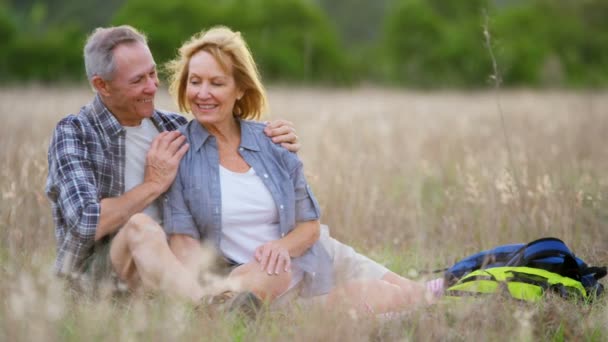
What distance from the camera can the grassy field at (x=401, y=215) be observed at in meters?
2.80

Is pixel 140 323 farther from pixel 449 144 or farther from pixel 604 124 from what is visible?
pixel 604 124

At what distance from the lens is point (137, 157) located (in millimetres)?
3764

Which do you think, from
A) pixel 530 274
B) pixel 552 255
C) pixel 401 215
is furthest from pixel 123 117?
pixel 401 215

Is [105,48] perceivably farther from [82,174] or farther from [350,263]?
[350,263]

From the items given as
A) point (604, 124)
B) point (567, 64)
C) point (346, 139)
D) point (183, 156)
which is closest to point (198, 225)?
point (183, 156)

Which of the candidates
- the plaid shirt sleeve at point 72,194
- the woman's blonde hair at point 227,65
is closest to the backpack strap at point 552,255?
the woman's blonde hair at point 227,65

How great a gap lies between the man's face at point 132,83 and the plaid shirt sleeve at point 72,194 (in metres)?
0.22

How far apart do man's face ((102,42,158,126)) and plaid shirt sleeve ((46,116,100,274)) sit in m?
0.22

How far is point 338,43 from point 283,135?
39.2 m

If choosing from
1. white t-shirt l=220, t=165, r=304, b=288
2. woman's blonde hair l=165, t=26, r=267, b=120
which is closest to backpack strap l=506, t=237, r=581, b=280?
white t-shirt l=220, t=165, r=304, b=288

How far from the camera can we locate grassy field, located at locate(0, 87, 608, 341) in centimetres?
280

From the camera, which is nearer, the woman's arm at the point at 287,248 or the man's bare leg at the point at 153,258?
the man's bare leg at the point at 153,258

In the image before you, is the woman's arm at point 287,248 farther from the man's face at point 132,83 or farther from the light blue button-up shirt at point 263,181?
the man's face at point 132,83

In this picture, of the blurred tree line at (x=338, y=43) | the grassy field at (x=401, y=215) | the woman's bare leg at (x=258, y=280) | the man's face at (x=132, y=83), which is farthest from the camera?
the blurred tree line at (x=338, y=43)
